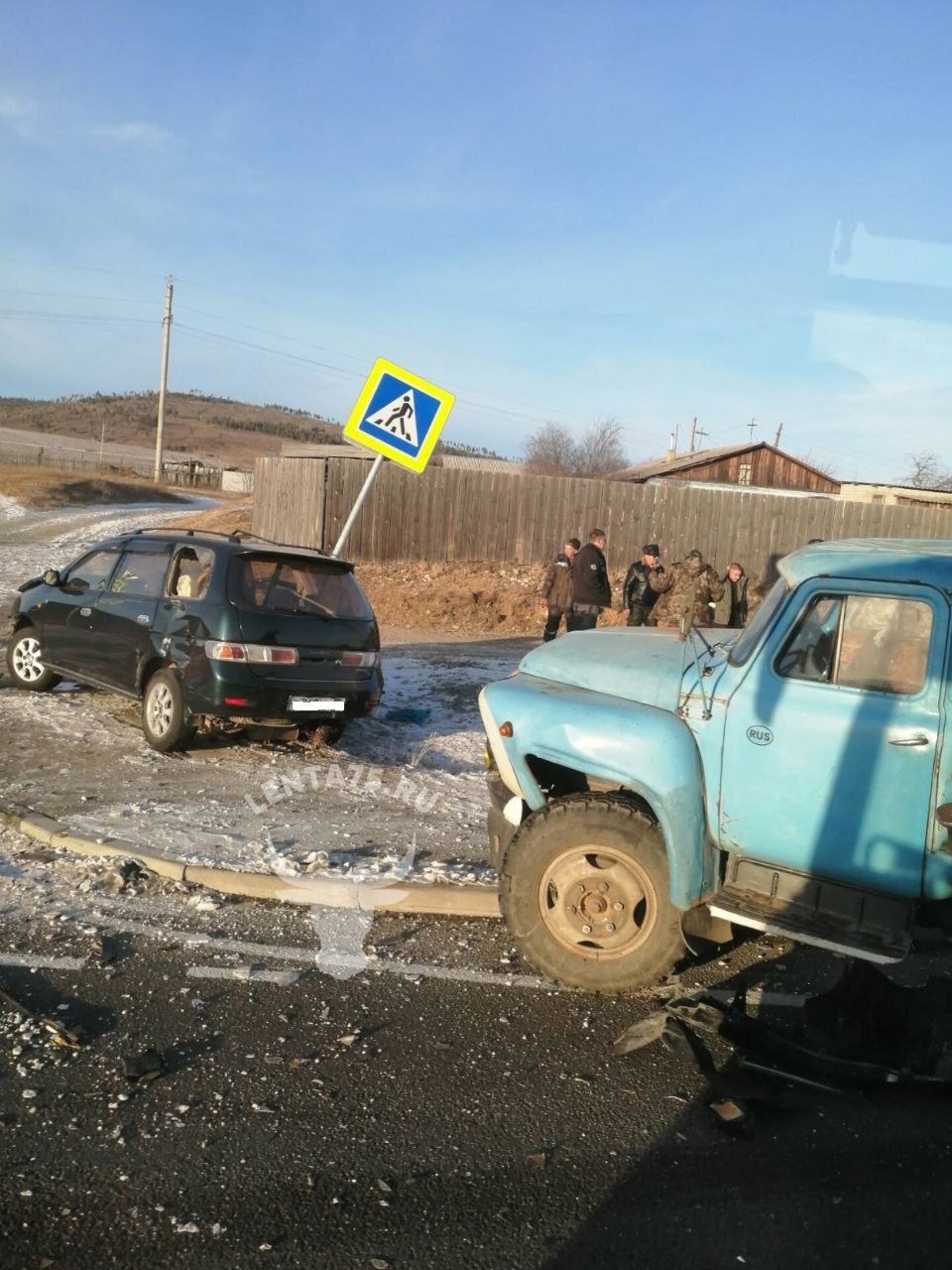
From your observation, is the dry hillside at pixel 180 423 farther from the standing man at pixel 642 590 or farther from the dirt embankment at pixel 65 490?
the standing man at pixel 642 590

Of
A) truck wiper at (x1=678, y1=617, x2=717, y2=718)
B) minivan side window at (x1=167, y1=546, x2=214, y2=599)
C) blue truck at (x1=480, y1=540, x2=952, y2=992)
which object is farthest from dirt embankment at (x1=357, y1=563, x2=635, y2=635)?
blue truck at (x1=480, y1=540, x2=952, y2=992)

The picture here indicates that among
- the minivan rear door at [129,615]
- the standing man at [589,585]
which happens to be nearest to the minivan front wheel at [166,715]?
the minivan rear door at [129,615]

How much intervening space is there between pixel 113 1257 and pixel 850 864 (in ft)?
9.23

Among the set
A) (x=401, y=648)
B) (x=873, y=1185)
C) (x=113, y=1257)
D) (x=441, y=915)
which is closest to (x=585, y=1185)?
(x=873, y=1185)

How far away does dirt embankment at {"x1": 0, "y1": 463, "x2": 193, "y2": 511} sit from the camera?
39.9 metres

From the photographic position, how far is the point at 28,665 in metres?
10.1

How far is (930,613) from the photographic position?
4.12 m

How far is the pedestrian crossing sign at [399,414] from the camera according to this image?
9.09 m

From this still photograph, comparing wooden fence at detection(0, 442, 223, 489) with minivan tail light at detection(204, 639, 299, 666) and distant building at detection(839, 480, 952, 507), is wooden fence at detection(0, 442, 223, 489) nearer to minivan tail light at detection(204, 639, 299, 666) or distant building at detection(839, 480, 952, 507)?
distant building at detection(839, 480, 952, 507)

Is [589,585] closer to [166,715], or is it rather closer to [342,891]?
[166,715]

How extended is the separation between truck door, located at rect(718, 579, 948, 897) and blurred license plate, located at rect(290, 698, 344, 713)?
4.37 metres

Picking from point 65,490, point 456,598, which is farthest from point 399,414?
point 65,490

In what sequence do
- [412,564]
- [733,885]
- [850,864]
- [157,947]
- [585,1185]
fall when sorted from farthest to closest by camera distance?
1. [412,564]
2. [157,947]
3. [733,885]
4. [850,864]
5. [585,1185]

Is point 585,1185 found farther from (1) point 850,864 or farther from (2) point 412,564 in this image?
(2) point 412,564
